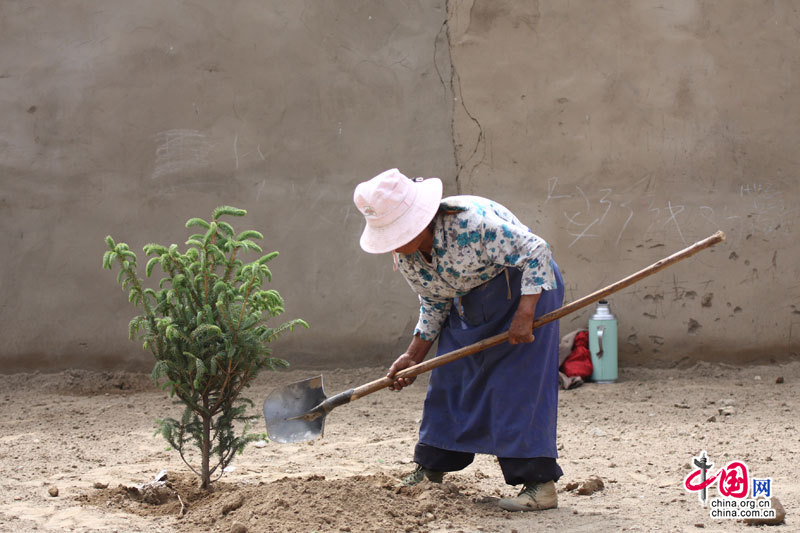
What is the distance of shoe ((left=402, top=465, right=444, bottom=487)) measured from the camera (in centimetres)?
378

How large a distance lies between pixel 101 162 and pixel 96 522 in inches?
147

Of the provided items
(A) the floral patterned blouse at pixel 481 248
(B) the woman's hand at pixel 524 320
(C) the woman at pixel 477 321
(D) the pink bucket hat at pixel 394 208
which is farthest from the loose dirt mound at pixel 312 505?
(D) the pink bucket hat at pixel 394 208

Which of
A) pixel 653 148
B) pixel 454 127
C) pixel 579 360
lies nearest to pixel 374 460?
pixel 579 360

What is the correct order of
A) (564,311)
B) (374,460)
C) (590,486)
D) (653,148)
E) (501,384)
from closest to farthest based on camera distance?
(564,311)
(501,384)
(590,486)
(374,460)
(653,148)

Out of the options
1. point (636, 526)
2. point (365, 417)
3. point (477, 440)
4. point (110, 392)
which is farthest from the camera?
point (110, 392)

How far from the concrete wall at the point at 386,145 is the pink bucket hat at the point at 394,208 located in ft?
10.4

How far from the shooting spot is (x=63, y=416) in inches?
221

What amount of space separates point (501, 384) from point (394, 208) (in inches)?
35.3

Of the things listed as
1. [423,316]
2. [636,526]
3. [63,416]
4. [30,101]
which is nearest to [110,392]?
[63,416]

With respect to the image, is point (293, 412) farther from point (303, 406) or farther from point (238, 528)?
point (238, 528)

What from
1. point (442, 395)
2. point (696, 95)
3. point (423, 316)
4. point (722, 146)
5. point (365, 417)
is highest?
point (696, 95)

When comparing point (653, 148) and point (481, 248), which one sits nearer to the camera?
point (481, 248)

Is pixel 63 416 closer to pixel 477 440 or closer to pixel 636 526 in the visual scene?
pixel 477 440

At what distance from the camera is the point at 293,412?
3.81 meters
